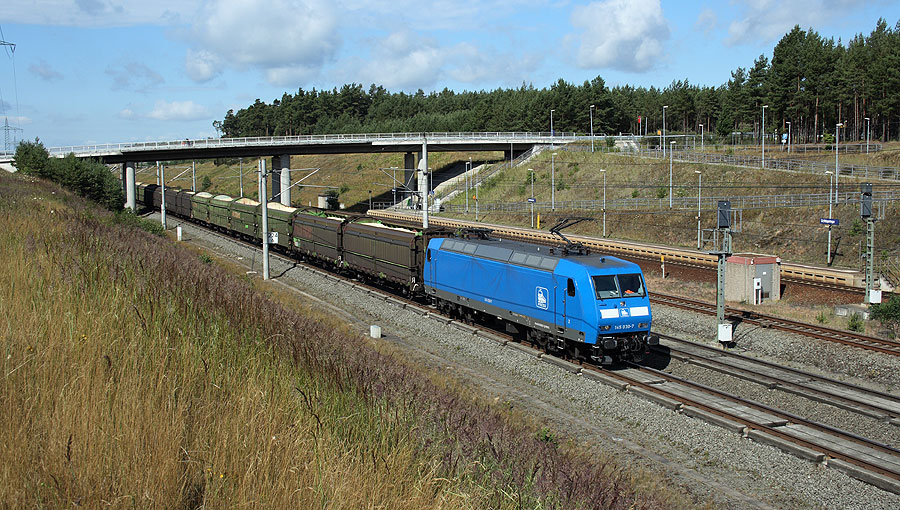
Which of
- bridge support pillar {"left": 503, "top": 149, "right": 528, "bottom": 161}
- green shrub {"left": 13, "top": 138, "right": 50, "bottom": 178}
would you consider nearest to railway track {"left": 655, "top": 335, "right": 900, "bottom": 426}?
green shrub {"left": 13, "top": 138, "right": 50, "bottom": 178}

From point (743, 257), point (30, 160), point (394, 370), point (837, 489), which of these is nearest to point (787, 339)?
point (743, 257)

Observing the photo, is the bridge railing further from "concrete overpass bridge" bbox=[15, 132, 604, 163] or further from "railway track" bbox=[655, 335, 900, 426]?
"railway track" bbox=[655, 335, 900, 426]

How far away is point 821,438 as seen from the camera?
15.8 meters

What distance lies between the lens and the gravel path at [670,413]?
13086 millimetres

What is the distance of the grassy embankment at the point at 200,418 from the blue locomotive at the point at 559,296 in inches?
456

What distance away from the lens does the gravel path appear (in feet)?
42.9

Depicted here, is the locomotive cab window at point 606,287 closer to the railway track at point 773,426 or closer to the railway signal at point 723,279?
the railway track at point 773,426

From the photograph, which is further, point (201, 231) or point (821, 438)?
point (201, 231)

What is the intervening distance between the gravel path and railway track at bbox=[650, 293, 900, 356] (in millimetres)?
754

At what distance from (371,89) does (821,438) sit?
590 feet

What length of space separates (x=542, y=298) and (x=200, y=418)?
1802 cm

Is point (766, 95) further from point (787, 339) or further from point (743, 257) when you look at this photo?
point (787, 339)

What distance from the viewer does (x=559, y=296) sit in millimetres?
21969

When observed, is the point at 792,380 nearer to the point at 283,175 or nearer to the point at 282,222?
the point at 282,222
